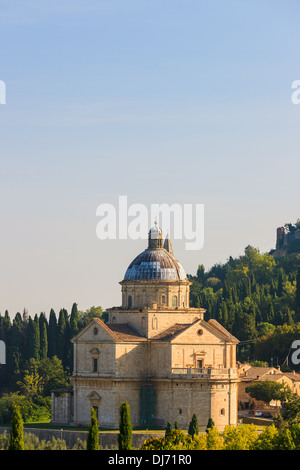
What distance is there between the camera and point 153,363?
8631cm

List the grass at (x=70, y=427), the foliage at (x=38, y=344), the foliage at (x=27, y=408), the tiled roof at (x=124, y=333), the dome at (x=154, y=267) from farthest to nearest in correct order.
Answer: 1. the foliage at (x=38, y=344)
2. the foliage at (x=27, y=408)
3. the dome at (x=154, y=267)
4. the tiled roof at (x=124, y=333)
5. the grass at (x=70, y=427)

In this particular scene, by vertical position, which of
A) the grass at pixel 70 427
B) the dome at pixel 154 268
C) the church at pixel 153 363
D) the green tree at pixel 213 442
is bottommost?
the grass at pixel 70 427

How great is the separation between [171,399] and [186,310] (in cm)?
751

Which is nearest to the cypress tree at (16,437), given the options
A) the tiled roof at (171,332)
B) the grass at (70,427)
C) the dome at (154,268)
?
the grass at (70,427)

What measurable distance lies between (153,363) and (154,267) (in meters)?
7.42

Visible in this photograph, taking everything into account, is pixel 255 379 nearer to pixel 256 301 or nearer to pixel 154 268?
pixel 154 268

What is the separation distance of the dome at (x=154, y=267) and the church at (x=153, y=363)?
0.24 ft

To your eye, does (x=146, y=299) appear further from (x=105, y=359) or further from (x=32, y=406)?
(x=32, y=406)

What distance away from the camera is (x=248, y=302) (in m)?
147

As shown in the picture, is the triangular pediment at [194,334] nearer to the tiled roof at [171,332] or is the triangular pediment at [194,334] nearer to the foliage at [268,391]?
the tiled roof at [171,332]

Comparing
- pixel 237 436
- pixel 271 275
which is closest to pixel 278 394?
pixel 237 436

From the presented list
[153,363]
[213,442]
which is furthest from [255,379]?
[213,442]

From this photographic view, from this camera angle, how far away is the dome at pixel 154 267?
89.1 metres

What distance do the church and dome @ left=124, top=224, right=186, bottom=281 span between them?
74 mm
